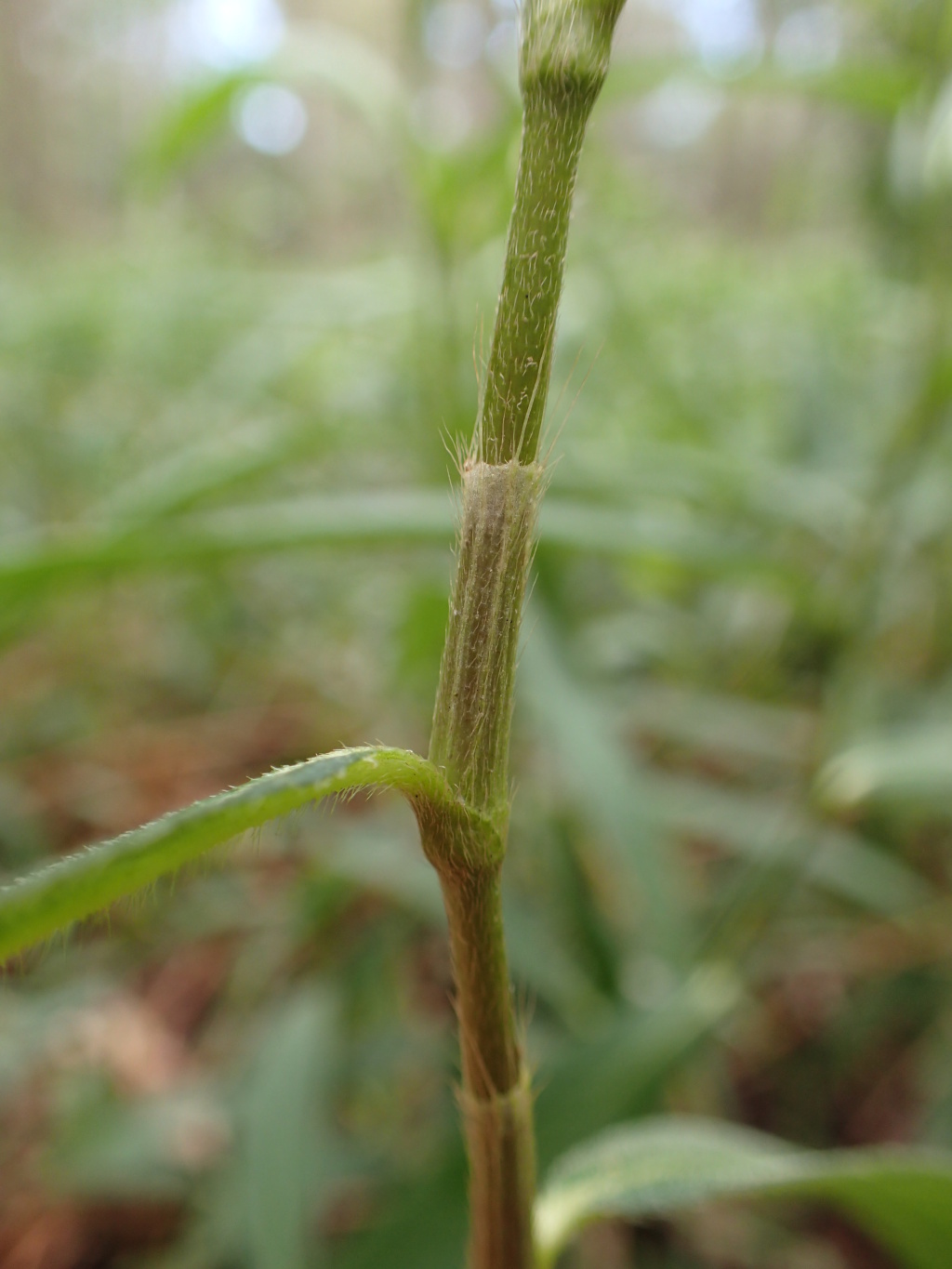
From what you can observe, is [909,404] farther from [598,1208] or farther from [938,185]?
[598,1208]

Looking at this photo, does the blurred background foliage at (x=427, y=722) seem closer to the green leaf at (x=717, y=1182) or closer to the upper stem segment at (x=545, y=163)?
the upper stem segment at (x=545, y=163)

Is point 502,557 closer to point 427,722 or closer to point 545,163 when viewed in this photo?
point 545,163

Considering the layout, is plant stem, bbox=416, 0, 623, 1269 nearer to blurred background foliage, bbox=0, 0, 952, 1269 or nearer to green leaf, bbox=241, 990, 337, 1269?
blurred background foliage, bbox=0, 0, 952, 1269

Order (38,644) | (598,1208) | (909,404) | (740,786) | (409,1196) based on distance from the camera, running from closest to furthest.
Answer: (598,1208) < (409,1196) < (909,404) < (740,786) < (38,644)

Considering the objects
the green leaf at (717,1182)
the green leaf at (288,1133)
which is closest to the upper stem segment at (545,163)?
the green leaf at (717,1182)

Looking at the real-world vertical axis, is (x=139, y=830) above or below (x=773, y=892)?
below

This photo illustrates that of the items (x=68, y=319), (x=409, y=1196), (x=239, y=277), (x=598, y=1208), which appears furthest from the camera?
(x=239, y=277)

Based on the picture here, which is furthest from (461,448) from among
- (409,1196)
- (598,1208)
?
(409,1196)
